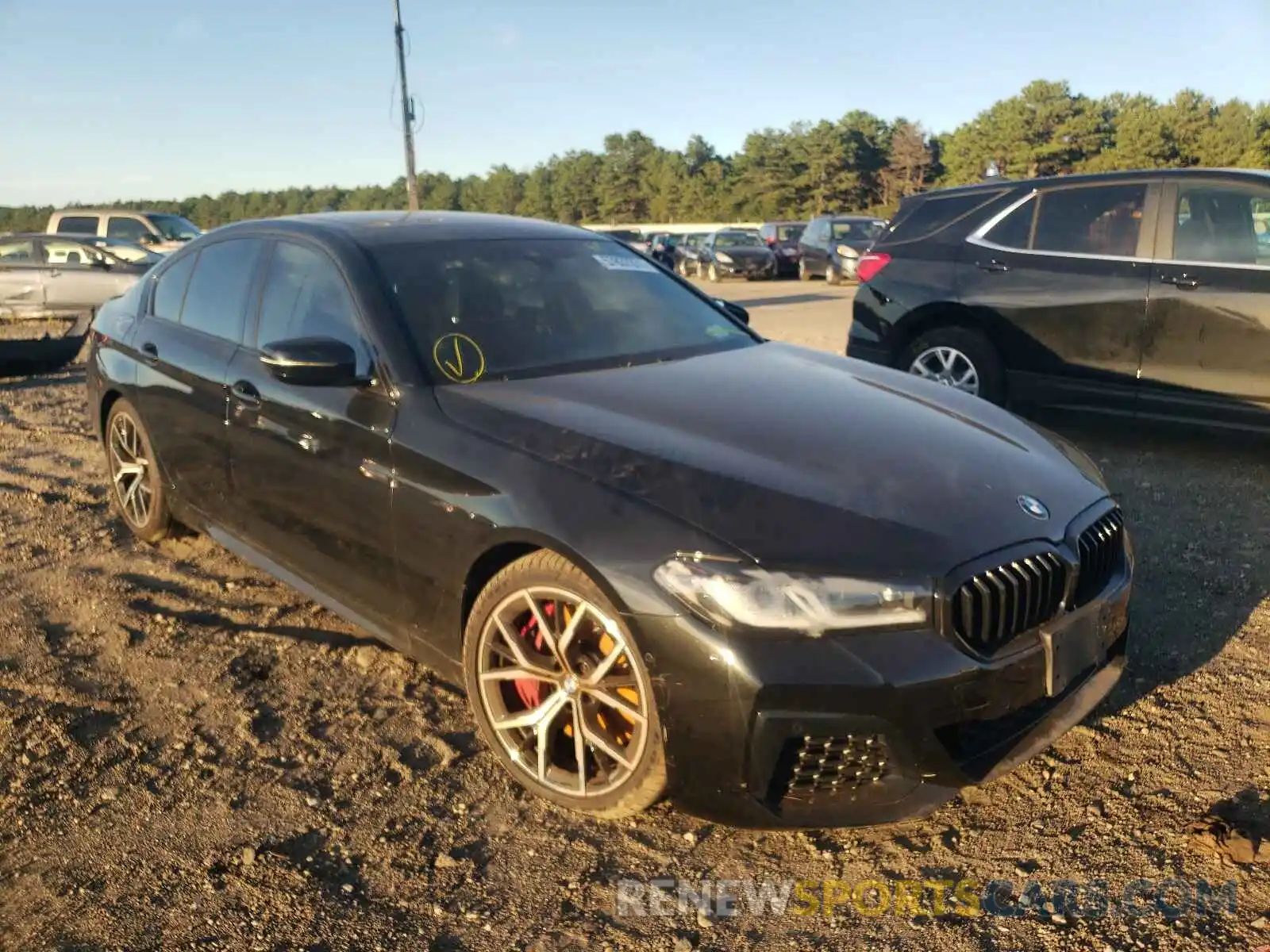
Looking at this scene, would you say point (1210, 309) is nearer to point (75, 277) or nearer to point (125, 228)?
point (75, 277)

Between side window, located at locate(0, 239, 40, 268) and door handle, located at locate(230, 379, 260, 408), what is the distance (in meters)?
12.8

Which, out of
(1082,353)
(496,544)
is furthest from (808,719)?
(1082,353)

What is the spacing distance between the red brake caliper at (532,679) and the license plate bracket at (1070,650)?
127cm

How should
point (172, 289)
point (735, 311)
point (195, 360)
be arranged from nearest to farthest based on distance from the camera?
point (195, 360) → point (735, 311) → point (172, 289)

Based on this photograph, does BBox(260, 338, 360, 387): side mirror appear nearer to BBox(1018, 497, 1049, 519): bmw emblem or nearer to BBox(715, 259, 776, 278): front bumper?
BBox(1018, 497, 1049, 519): bmw emblem

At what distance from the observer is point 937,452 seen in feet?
9.76

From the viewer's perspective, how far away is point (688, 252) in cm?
3219

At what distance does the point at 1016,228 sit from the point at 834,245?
64.1 feet

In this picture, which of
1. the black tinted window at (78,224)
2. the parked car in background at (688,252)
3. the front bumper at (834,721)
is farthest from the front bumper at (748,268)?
the front bumper at (834,721)

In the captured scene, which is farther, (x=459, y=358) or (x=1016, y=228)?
(x=1016, y=228)

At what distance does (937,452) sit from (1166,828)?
3.73 ft

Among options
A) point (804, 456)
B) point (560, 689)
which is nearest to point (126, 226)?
point (560, 689)

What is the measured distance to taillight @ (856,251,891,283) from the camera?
24.2ft

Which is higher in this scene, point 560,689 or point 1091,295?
point 1091,295
